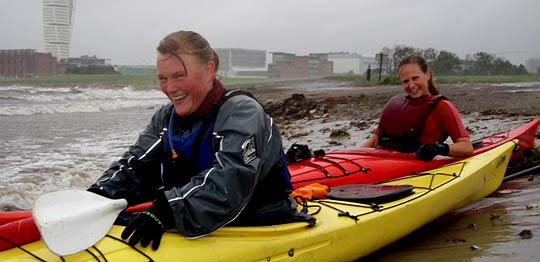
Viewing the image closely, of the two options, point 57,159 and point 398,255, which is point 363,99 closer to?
point 57,159

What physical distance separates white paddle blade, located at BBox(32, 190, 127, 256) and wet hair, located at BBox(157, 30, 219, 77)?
0.77 metres

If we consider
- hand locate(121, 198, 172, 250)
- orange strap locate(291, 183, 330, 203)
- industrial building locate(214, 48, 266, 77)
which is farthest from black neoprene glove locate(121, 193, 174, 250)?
industrial building locate(214, 48, 266, 77)

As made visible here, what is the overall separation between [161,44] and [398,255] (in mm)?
2117

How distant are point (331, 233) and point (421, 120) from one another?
223cm

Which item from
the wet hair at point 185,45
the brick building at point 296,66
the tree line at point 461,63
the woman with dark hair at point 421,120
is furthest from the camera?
the brick building at point 296,66

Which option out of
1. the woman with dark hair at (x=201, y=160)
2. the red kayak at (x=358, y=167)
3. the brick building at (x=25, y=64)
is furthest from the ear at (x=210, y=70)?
the brick building at (x=25, y=64)

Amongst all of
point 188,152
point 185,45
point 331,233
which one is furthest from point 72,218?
point 331,233

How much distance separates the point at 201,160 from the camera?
261 cm

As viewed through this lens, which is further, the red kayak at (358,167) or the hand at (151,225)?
the red kayak at (358,167)

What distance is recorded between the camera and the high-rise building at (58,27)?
119m

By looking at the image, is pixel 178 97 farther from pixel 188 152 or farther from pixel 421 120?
pixel 421 120

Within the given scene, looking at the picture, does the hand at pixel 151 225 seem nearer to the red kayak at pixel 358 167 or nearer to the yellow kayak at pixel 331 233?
the yellow kayak at pixel 331 233

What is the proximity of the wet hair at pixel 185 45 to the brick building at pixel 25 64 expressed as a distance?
69634 mm

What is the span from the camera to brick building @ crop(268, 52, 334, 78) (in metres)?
89.8
